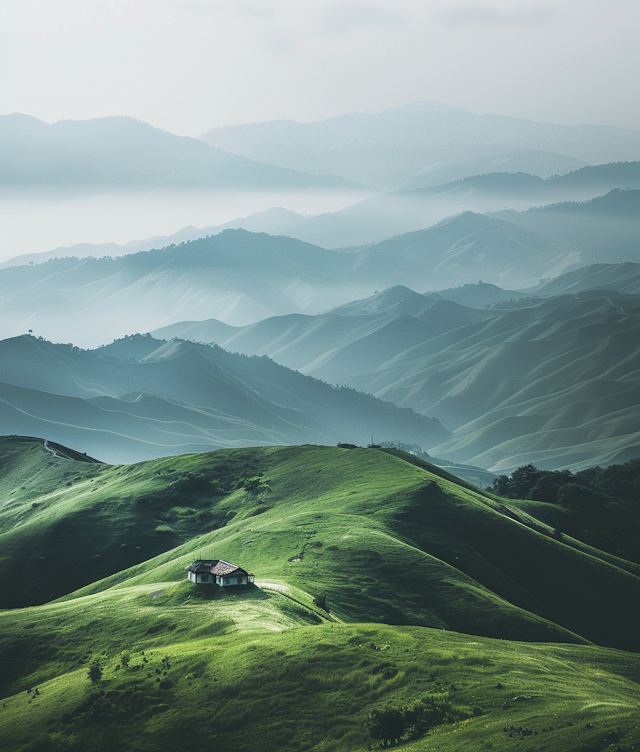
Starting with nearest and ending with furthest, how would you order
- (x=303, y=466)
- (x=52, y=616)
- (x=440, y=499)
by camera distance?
(x=52, y=616) < (x=440, y=499) < (x=303, y=466)

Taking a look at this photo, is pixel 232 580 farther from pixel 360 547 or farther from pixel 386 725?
pixel 386 725

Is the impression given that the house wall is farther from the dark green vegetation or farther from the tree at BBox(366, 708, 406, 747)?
the tree at BBox(366, 708, 406, 747)

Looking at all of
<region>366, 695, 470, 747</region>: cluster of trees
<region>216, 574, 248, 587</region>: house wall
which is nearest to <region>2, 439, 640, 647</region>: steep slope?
<region>216, 574, 248, 587</region>: house wall

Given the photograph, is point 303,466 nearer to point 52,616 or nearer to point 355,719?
point 52,616

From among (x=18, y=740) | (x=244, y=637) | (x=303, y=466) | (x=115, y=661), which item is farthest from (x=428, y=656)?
(x=303, y=466)

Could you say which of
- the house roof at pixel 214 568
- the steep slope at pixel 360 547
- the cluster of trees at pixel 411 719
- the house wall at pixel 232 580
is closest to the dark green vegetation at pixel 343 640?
the cluster of trees at pixel 411 719

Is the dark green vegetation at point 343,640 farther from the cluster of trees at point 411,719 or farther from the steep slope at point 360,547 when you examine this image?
the steep slope at point 360,547
